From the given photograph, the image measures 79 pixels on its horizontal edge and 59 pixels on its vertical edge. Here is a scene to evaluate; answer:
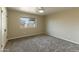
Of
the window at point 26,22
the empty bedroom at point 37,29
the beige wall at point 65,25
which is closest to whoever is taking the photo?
the empty bedroom at point 37,29

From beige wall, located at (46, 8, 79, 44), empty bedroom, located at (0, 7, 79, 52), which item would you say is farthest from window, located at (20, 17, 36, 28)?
beige wall, located at (46, 8, 79, 44)

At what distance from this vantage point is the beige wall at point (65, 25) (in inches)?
83.7

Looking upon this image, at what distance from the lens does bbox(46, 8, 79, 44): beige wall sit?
2.13 metres

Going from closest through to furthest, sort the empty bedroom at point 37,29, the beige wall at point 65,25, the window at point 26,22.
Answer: the empty bedroom at point 37,29
the window at point 26,22
the beige wall at point 65,25

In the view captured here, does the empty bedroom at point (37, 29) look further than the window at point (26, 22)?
No

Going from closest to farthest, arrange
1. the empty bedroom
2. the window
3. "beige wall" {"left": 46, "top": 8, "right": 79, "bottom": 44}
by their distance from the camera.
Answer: the empty bedroom, the window, "beige wall" {"left": 46, "top": 8, "right": 79, "bottom": 44}

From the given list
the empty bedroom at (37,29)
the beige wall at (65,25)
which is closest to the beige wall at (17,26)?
→ the empty bedroom at (37,29)

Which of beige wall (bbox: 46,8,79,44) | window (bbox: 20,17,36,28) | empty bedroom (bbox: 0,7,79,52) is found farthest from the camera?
beige wall (bbox: 46,8,79,44)

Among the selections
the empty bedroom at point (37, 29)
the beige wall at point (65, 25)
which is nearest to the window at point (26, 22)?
the empty bedroom at point (37, 29)

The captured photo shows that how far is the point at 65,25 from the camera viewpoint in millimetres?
2457

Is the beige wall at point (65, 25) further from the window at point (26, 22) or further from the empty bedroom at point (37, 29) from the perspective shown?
the window at point (26, 22)

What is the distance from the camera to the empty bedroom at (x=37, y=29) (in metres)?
1.30

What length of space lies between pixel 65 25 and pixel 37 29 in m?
Result: 1.14

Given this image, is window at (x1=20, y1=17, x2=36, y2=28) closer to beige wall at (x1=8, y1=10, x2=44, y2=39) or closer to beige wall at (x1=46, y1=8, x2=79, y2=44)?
beige wall at (x1=8, y1=10, x2=44, y2=39)
